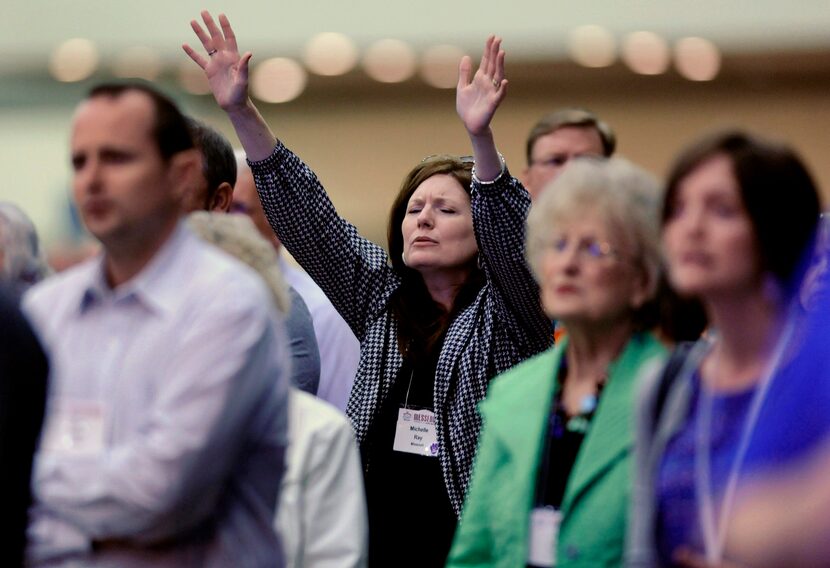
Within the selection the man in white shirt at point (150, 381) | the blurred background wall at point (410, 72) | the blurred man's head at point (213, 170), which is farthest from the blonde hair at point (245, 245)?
the blurred background wall at point (410, 72)

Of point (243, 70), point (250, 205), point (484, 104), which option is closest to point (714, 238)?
point (484, 104)

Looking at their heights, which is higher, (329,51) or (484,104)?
(329,51)

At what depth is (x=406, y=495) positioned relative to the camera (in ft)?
10.8

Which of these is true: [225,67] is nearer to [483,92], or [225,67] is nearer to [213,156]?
[213,156]

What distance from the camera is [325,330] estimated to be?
4.21 m

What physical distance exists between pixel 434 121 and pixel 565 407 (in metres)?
7.63

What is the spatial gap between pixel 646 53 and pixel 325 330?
5299mm

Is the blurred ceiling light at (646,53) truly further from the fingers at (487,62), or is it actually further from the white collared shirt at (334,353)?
the fingers at (487,62)

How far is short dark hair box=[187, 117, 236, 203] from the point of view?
3.79m

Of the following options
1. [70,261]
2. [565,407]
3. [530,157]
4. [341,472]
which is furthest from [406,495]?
[70,261]

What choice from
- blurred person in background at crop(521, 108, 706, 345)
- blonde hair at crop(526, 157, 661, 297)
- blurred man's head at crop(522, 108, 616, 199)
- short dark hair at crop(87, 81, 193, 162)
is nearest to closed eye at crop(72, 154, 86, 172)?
short dark hair at crop(87, 81, 193, 162)

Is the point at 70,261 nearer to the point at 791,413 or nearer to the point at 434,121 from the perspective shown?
the point at 791,413

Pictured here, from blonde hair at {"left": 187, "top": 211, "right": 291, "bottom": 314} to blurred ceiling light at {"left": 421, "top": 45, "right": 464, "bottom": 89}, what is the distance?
6213mm

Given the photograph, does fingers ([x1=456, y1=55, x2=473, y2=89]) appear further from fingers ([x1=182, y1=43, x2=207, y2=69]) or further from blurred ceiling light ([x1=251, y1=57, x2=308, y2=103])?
blurred ceiling light ([x1=251, y1=57, x2=308, y2=103])
